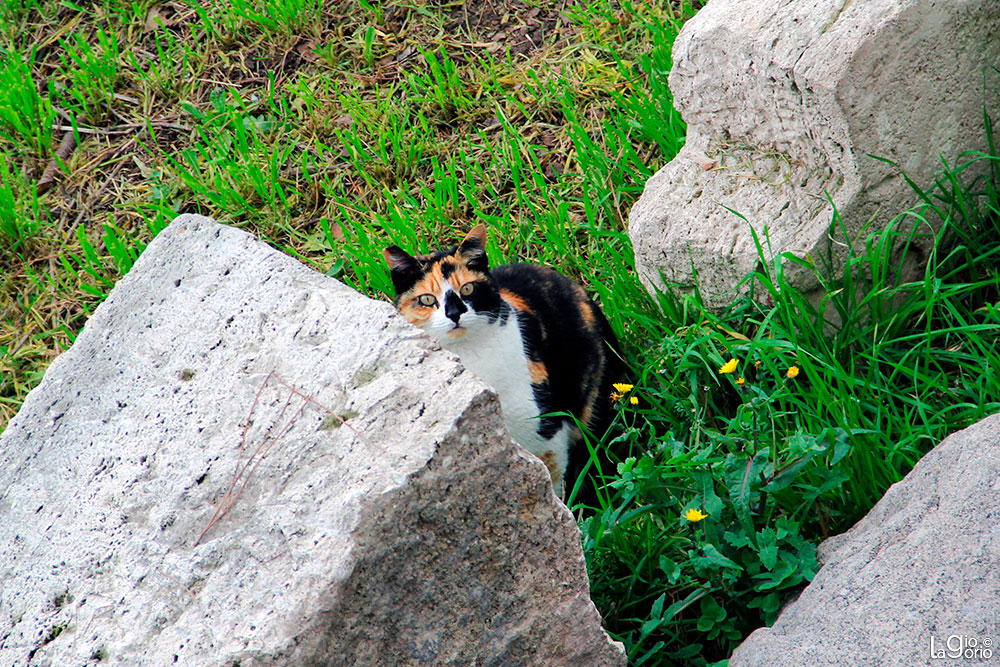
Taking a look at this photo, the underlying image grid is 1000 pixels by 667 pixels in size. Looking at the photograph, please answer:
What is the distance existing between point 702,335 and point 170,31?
11.3ft

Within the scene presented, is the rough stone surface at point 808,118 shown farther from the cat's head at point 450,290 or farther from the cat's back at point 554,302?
the cat's head at point 450,290

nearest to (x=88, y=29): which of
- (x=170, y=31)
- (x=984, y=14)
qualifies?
(x=170, y=31)

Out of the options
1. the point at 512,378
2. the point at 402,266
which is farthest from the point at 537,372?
the point at 402,266

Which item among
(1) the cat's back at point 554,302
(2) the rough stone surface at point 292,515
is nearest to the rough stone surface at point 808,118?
(1) the cat's back at point 554,302

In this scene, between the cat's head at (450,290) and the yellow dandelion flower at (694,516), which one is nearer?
the yellow dandelion flower at (694,516)

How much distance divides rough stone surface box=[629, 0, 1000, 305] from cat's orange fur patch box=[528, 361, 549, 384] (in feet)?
1.70

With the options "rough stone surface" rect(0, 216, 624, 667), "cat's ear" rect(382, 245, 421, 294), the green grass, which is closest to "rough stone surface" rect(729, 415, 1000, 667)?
the green grass

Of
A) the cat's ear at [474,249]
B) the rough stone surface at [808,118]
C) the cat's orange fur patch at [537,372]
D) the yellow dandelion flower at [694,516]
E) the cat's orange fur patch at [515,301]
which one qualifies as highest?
the rough stone surface at [808,118]

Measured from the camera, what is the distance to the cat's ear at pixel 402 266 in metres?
2.79

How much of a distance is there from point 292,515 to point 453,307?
119 centimetres

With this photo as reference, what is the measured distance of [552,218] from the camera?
11.6 ft

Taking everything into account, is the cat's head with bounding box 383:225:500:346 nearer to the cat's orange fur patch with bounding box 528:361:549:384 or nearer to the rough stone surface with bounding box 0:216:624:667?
the cat's orange fur patch with bounding box 528:361:549:384

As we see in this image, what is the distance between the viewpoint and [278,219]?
13.1 feet

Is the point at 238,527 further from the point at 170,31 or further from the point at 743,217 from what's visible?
the point at 170,31
